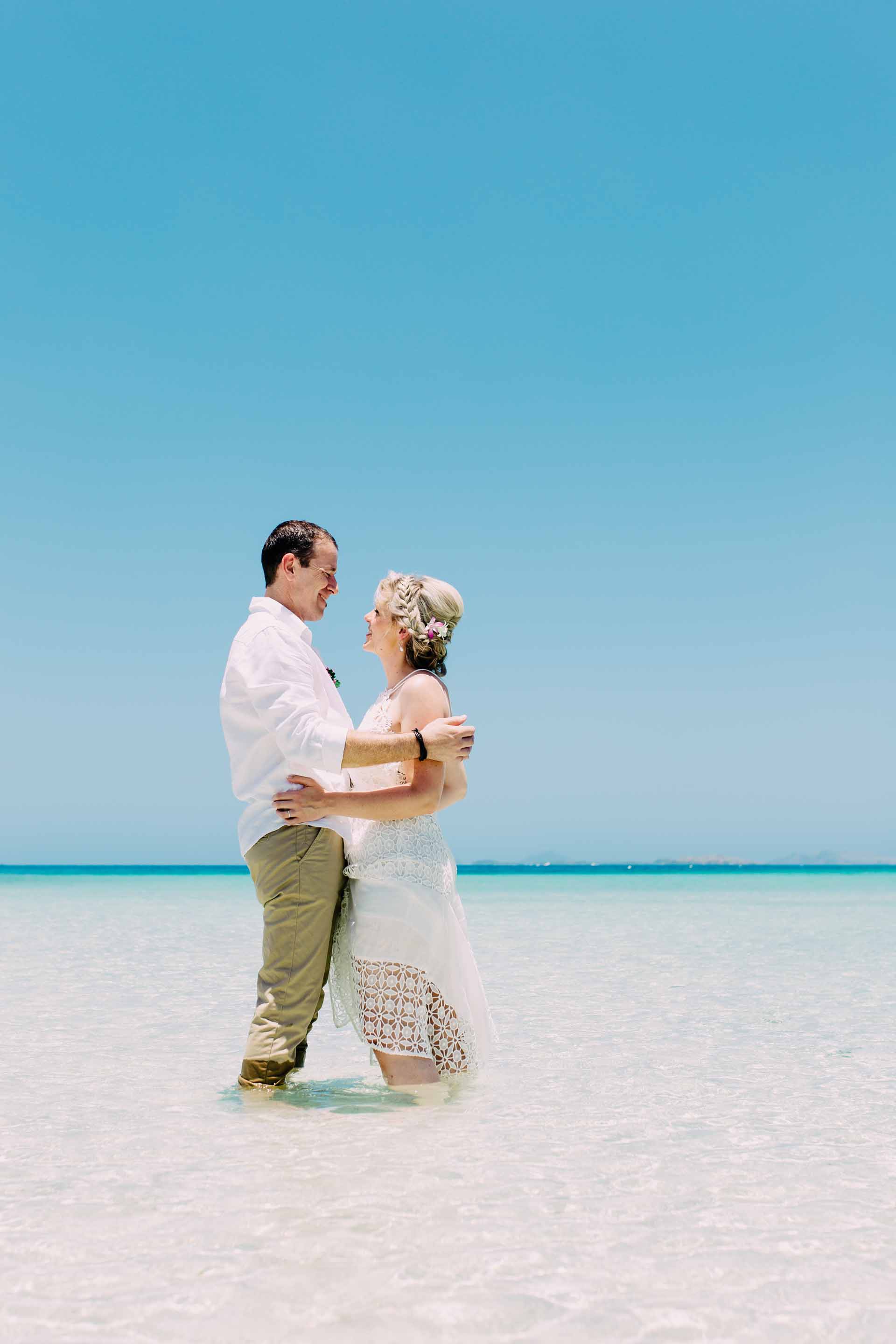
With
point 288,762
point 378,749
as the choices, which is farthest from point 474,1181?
point 288,762

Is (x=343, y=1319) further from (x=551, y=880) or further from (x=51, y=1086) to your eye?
(x=551, y=880)

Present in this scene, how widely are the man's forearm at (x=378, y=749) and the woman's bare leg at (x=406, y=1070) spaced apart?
1.24 m

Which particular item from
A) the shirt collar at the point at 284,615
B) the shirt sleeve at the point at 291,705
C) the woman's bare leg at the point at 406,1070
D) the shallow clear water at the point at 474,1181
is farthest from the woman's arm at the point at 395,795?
the shallow clear water at the point at 474,1181

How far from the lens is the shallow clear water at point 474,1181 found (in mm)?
2443

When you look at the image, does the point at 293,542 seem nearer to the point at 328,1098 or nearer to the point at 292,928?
the point at 292,928

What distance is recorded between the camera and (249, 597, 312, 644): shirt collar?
14.3 ft

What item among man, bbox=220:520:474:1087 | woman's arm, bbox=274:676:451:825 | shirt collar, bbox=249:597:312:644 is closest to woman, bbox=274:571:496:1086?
woman's arm, bbox=274:676:451:825

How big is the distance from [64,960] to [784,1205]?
30.4 feet

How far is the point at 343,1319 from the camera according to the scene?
7.78 feet

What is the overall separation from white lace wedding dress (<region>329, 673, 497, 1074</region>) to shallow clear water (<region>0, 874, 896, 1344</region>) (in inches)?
12.5

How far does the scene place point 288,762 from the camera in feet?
13.8

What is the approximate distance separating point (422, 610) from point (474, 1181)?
2.12m

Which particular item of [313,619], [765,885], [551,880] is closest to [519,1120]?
[313,619]

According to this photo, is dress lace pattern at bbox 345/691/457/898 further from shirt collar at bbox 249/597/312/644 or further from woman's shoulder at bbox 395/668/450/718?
shirt collar at bbox 249/597/312/644
